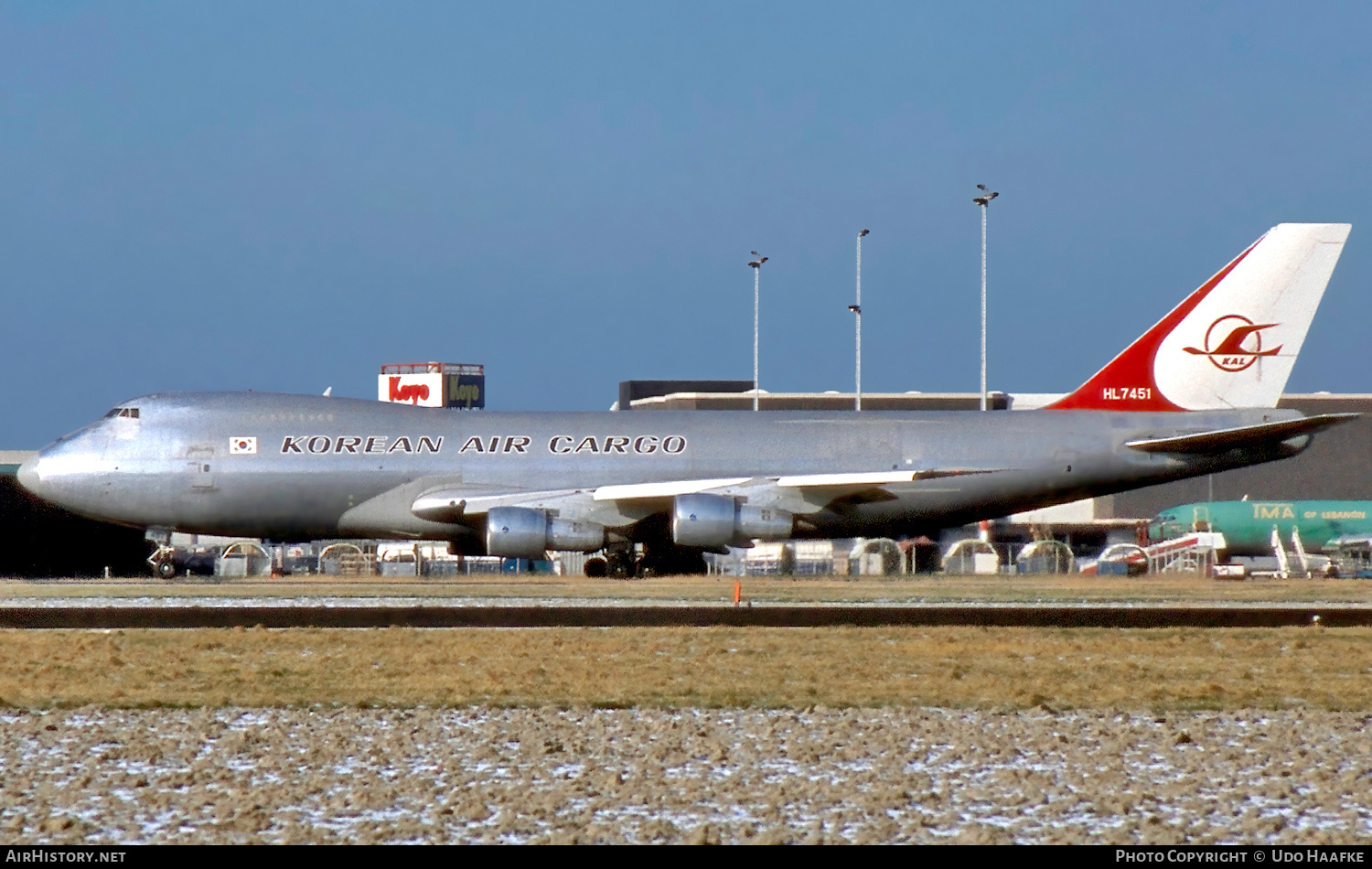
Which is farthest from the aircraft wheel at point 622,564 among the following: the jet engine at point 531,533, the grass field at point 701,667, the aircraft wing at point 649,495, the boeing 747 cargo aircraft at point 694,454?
the grass field at point 701,667

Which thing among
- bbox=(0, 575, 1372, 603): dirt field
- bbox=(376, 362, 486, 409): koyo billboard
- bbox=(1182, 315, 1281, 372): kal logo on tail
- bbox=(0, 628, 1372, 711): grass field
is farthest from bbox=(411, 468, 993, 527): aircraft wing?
bbox=(376, 362, 486, 409): koyo billboard

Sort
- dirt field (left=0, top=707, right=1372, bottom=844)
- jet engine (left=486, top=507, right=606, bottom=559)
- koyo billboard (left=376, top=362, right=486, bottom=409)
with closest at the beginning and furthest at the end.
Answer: dirt field (left=0, top=707, right=1372, bottom=844) < jet engine (left=486, top=507, right=606, bottom=559) < koyo billboard (left=376, top=362, right=486, bottom=409)

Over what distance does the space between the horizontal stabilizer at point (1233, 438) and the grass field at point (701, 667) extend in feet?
49.7

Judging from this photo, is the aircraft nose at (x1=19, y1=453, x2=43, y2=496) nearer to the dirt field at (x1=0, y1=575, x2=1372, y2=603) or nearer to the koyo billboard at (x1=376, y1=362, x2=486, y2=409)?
the dirt field at (x1=0, y1=575, x2=1372, y2=603)

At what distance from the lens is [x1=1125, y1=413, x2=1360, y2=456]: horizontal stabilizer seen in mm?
36125

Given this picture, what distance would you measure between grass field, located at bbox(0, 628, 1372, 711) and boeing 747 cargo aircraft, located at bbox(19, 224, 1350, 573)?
1653cm

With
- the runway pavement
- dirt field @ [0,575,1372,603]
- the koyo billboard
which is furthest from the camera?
the koyo billboard

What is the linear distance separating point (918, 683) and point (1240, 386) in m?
26.5

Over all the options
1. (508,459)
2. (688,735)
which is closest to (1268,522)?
(508,459)

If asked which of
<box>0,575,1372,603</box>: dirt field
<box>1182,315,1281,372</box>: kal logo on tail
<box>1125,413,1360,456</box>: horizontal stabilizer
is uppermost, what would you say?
<box>1182,315,1281,372</box>: kal logo on tail

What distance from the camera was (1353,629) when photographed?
21797mm

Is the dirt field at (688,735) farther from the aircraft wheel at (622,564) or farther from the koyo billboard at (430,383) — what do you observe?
the koyo billboard at (430,383)

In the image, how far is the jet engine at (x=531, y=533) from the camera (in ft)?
116

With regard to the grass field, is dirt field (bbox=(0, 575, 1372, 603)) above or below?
above
